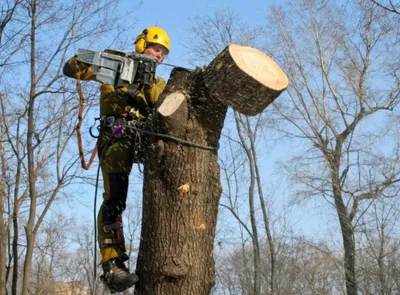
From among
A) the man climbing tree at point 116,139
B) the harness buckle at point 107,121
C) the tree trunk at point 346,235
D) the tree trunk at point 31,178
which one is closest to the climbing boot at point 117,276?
the man climbing tree at point 116,139

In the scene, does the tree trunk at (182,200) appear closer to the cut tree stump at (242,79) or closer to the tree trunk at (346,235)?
the cut tree stump at (242,79)

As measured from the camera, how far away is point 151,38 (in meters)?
3.66

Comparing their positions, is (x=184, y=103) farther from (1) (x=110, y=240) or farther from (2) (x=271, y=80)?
(1) (x=110, y=240)

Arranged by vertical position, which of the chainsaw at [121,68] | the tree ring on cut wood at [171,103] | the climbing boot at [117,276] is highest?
the chainsaw at [121,68]

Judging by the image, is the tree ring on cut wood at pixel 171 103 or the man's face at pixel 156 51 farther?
the man's face at pixel 156 51

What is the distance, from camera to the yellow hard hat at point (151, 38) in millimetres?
3664

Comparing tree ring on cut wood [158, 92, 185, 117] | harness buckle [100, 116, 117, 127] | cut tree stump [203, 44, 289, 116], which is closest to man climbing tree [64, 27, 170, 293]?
harness buckle [100, 116, 117, 127]

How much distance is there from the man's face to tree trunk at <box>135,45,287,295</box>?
67 cm

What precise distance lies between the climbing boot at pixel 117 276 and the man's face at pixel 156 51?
4.64ft

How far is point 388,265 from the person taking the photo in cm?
1706

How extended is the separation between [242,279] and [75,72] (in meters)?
31.4

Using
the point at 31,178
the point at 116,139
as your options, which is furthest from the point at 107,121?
the point at 31,178

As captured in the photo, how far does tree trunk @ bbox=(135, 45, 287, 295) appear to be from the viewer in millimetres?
2814

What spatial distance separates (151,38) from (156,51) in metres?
0.09
